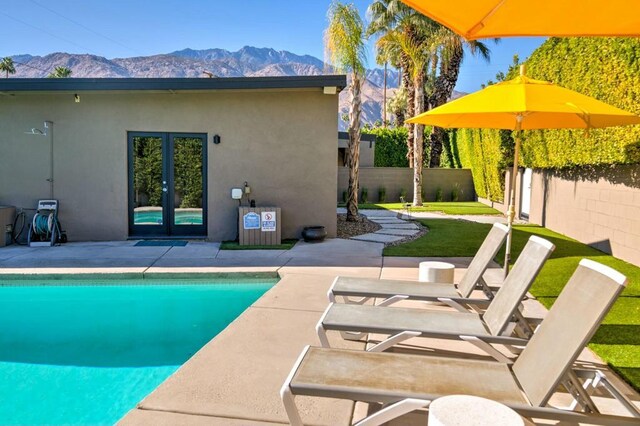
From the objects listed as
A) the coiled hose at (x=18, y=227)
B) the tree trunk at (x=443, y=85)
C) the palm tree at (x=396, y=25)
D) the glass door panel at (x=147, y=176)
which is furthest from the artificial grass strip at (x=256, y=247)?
the tree trunk at (x=443, y=85)

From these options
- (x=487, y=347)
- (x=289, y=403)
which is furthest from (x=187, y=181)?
(x=289, y=403)

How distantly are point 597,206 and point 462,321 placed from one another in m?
7.51

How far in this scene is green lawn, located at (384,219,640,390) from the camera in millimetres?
4293

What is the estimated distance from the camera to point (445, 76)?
80.2 ft

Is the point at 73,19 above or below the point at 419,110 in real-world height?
above

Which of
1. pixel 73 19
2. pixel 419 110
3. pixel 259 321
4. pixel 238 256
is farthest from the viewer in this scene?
pixel 73 19

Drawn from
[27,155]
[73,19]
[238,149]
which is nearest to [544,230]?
[238,149]

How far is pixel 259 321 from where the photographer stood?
509 cm

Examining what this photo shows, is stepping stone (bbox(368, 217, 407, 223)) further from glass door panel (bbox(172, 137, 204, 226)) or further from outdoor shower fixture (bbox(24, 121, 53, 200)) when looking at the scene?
outdoor shower fixture (bbox(24, 121, 53, 200))

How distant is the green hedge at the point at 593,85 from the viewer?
7.93m


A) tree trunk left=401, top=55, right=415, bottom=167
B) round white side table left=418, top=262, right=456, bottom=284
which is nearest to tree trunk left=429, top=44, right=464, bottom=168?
tree trunk left=401, top=55, right=415, bottom=167

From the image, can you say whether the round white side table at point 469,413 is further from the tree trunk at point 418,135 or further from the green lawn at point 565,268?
the tree trunk at point 418,135

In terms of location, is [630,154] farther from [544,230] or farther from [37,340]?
[37,340]

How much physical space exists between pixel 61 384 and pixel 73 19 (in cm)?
12410
